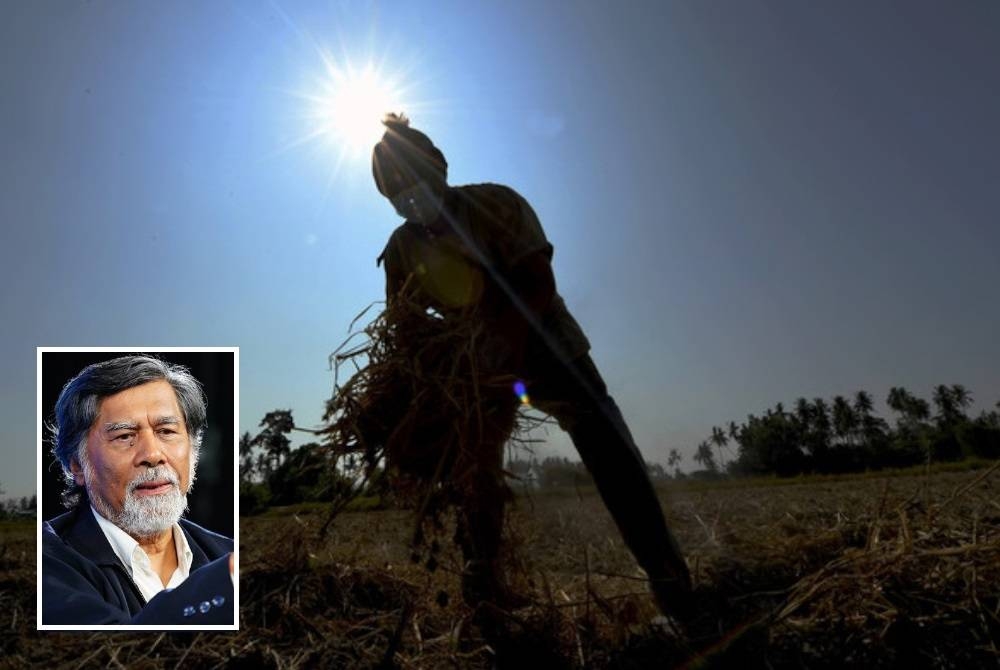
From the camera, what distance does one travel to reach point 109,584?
2.53 meters

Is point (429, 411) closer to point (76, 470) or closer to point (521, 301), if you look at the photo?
point (521, 301)

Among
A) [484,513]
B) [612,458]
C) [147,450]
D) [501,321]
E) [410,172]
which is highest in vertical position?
[410,172]

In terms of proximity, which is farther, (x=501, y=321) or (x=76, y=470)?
(x=501, y=321)

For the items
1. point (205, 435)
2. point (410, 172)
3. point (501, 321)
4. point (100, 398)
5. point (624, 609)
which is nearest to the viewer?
point (624, 609)

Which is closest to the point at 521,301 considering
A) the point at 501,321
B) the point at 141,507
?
the point at 501,321

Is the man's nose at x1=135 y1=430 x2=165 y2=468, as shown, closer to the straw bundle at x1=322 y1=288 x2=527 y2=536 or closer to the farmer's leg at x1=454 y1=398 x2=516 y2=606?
the straw bundle at x1=322 y1=288 x2=527 y2=536

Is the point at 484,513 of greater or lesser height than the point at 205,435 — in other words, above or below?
below

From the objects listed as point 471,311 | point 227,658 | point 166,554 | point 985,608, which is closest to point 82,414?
point 166,554

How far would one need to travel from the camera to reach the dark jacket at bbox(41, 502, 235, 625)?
250 centimetres

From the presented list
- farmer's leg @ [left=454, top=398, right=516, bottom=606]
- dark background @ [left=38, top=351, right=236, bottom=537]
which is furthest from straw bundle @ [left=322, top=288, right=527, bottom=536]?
dark background @ [left=38, top=351, right=236, bottom=537]

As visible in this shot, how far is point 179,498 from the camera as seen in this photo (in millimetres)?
2564

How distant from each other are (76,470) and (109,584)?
54 cm

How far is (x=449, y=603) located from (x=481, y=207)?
7.27ft

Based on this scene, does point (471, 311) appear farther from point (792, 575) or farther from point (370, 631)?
point (792, 575)
